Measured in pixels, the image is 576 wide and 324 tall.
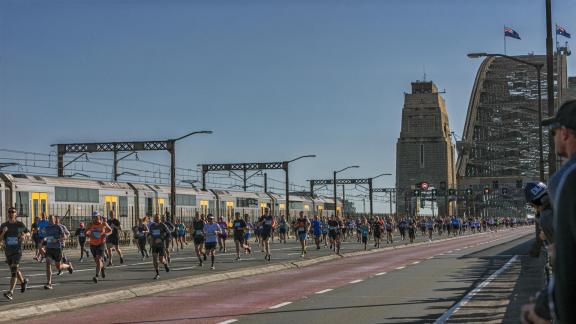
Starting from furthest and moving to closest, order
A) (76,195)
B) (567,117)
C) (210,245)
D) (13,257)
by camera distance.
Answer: (76,195)
(210,245)
(13,257)
(567,117)

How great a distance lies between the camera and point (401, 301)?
17484 mm

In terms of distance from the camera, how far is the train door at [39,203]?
4328cm

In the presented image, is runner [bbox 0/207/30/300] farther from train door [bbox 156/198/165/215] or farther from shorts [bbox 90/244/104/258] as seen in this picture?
train door [bbox 156/198/165/215]

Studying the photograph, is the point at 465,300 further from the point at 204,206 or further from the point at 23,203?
the point at 204,206

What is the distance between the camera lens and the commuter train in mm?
42062

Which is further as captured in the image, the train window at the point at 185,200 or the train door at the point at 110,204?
the train window at the point at 185,200

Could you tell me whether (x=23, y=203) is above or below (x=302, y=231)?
above

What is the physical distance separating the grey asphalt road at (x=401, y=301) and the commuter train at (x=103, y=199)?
14.6 m

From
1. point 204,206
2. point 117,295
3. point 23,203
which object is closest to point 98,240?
point 117,295

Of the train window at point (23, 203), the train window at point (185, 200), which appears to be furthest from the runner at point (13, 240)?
the train window at point (185, 200)

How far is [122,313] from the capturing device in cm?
1572

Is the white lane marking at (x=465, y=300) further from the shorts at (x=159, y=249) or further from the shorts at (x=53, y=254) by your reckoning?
the shorts at (x=53, y=254)

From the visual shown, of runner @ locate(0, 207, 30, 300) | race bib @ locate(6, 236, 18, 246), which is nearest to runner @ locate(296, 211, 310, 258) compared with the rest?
runner @ locate(0, 207, 30, 300)

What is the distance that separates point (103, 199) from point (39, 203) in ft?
21.9
